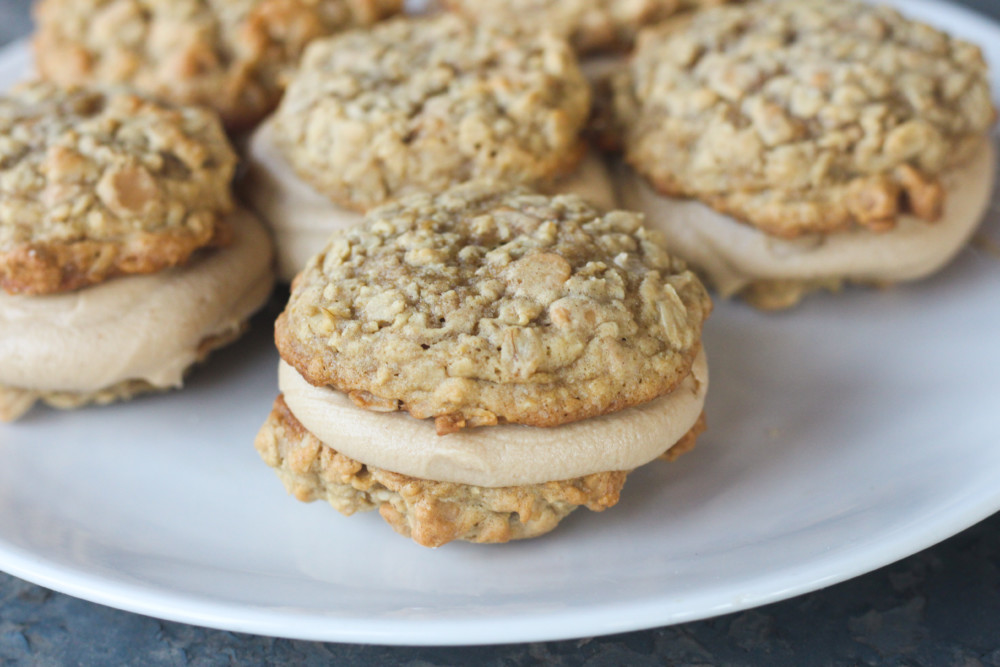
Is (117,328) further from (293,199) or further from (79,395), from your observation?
(293,199)

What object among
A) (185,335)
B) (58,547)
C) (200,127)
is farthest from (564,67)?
(58,547)

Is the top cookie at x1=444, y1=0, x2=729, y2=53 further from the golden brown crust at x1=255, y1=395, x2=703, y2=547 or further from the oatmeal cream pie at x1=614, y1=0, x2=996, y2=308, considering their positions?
the golden brown crust at x1=255, y1=395, x2=703, y2=547

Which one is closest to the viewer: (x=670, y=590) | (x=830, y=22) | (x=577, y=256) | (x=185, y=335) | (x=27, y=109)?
(x=670, y=590)

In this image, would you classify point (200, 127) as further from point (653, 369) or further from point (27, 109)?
point (653, 369)

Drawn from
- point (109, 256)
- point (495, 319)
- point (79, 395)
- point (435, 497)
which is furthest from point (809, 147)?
point (79, 395)

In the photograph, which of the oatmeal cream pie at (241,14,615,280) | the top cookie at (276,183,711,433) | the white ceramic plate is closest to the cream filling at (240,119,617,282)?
the oatmeal cream pie at (241,14,615,280)

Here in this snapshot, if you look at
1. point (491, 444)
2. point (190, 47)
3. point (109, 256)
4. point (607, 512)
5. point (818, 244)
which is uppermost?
point (190, 47)
